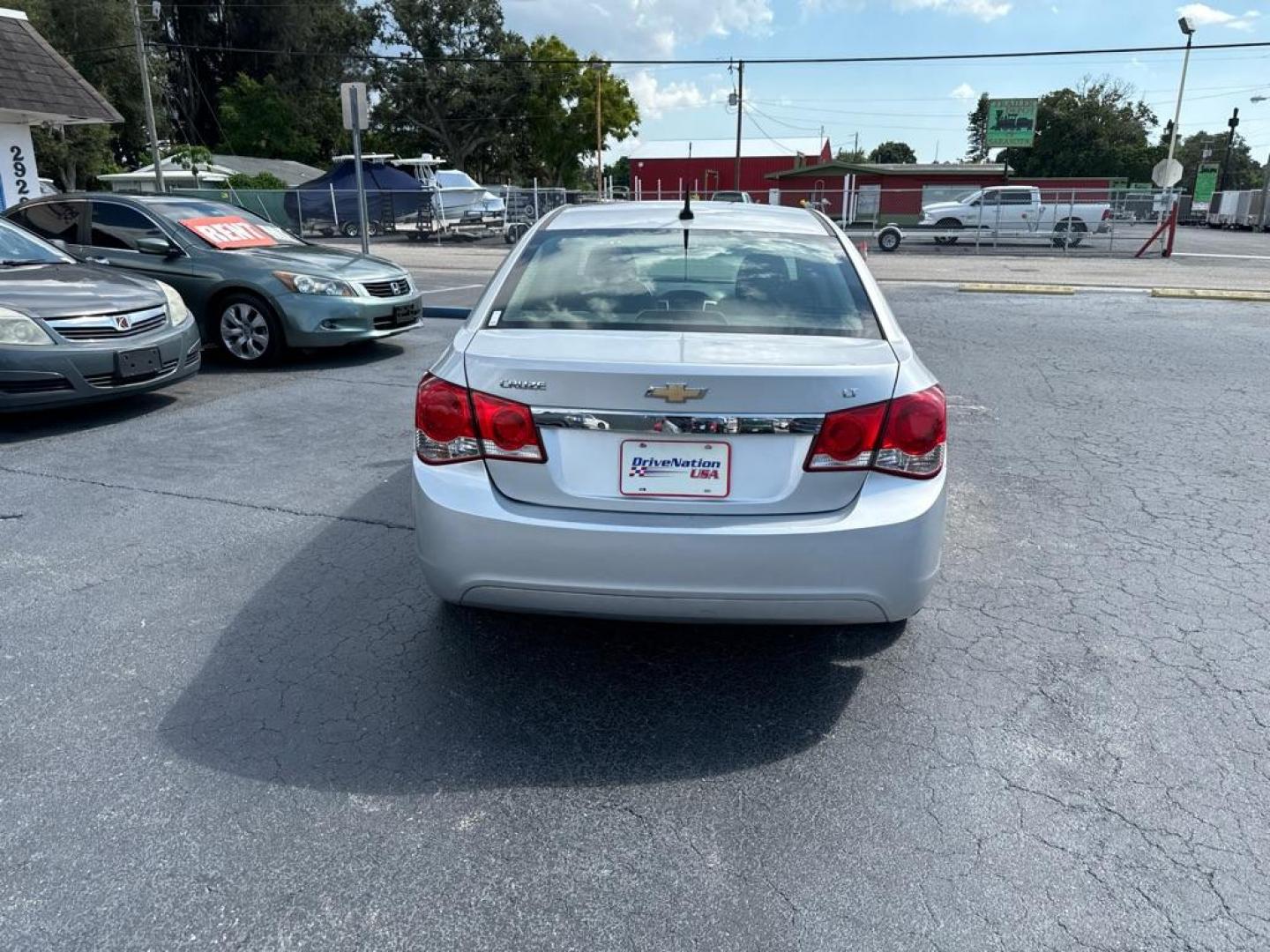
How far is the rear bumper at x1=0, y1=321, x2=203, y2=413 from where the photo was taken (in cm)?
579

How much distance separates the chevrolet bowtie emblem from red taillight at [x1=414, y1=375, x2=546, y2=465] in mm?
403

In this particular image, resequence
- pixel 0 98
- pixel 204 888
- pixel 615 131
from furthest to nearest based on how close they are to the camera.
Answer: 1. pixel 615 131
2. pixel 0 98
3. pixel 204 888

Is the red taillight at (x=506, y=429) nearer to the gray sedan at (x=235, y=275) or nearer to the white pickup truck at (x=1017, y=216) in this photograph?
the gray sedan at (x=235, y=275)

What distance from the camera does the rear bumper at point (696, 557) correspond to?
2672 millimetres

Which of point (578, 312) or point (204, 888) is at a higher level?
point (578, 312)

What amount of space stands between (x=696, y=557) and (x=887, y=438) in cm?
69

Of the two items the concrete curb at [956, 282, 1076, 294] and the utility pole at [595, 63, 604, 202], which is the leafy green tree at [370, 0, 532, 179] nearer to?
the utility pole at [595, 63, 604, 202]

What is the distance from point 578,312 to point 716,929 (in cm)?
203

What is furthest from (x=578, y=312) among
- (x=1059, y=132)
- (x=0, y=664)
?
(x=1059, y=132)

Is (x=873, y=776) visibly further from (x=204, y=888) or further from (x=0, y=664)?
(x=0, y=664)

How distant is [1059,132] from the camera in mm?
74125

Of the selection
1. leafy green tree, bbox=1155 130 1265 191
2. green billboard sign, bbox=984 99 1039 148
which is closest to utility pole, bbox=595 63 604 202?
green billboard sign, bbox=984 99 1039 148

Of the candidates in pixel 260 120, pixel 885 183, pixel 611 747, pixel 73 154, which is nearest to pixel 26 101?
pixel 611 747

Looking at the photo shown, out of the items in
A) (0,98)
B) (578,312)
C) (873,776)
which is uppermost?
(0,98)
